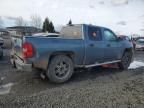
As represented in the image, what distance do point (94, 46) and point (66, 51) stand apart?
4.16 ft

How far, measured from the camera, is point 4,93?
515cm

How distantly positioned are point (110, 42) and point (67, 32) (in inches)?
70.2

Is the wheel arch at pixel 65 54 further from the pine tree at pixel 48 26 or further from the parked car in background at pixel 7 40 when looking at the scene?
the pine tree at pixel 48 26

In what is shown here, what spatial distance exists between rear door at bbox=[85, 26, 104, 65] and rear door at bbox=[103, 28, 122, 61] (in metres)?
0.31

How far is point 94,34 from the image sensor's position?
726cm

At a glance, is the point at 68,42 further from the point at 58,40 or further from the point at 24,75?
the point at 24,75

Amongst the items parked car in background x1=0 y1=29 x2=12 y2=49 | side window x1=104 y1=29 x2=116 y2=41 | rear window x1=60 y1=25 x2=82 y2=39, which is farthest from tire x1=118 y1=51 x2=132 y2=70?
parked car in background x1=0 y1=29 x2=12 y2=49

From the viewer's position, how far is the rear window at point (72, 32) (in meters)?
7.00

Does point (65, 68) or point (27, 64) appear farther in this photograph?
point (65, 68)

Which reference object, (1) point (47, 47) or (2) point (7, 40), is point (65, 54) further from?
(2) point (7, 40)

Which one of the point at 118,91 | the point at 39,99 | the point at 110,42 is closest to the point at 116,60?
the point at 110,42

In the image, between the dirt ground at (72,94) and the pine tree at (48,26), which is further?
the pine tree at (48,26)

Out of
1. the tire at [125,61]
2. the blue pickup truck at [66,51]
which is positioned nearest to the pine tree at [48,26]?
the tire at [125,61]

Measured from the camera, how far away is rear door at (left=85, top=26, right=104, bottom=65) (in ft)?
22.6
